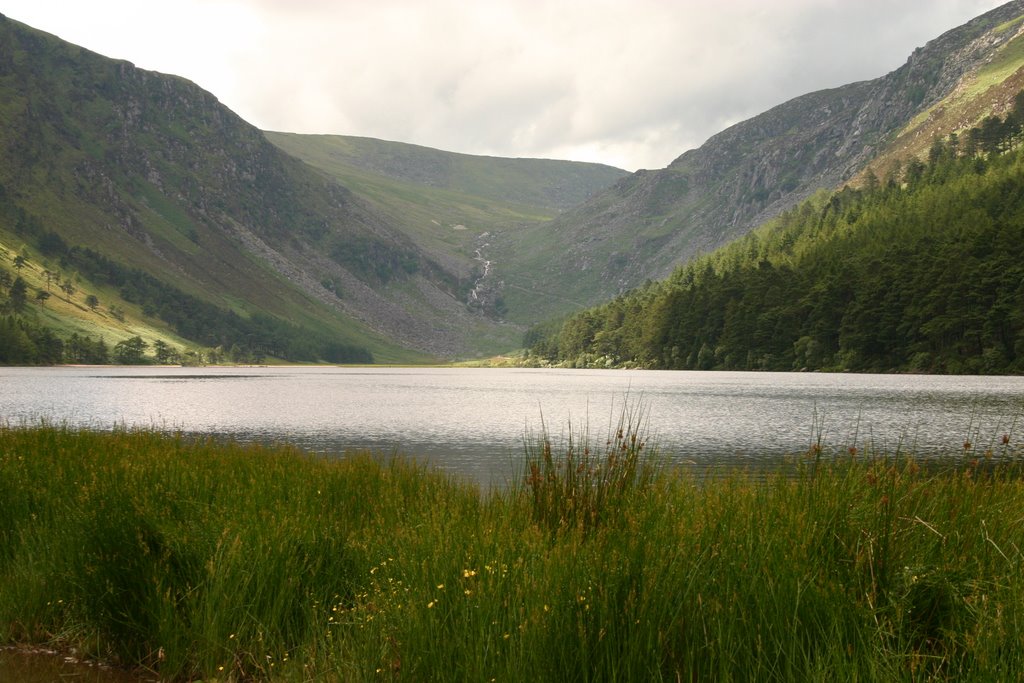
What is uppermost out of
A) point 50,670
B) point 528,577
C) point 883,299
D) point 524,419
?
point 883,299

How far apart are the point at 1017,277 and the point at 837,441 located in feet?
316

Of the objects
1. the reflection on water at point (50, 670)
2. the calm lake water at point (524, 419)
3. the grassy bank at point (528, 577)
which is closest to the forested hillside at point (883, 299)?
the calm lake water at point (524, 419)

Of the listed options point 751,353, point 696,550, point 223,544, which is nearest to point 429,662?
point 696,550

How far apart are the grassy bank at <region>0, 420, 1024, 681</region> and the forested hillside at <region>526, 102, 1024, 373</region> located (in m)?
119

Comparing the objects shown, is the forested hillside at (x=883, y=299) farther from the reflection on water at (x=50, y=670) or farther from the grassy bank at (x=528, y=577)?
the reflection on water at (x=50, y=670)

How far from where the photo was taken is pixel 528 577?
6508 millimetres

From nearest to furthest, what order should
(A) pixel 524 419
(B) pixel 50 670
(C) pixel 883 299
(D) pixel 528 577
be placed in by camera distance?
1. (D) pixel 528 577
2. (B) pixel 50 670
3. (A) pixel 524 419
4. (C) pixel 883 299

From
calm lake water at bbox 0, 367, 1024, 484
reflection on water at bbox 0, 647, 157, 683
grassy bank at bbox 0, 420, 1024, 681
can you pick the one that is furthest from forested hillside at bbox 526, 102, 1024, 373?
reflection on water at bbox 0, 647, 157, 683

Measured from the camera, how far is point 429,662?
6.41 m

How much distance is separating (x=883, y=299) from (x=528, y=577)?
139m

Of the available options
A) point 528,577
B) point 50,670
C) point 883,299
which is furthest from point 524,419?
point 883,299

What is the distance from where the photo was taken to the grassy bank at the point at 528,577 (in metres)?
6.00

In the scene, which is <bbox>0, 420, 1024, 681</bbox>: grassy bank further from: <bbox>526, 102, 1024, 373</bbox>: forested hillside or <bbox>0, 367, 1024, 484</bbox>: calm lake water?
<bbox>526, 102, 1024, 373</bbox>: forested hillside

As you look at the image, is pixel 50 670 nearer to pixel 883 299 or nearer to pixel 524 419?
pixel 524 419
